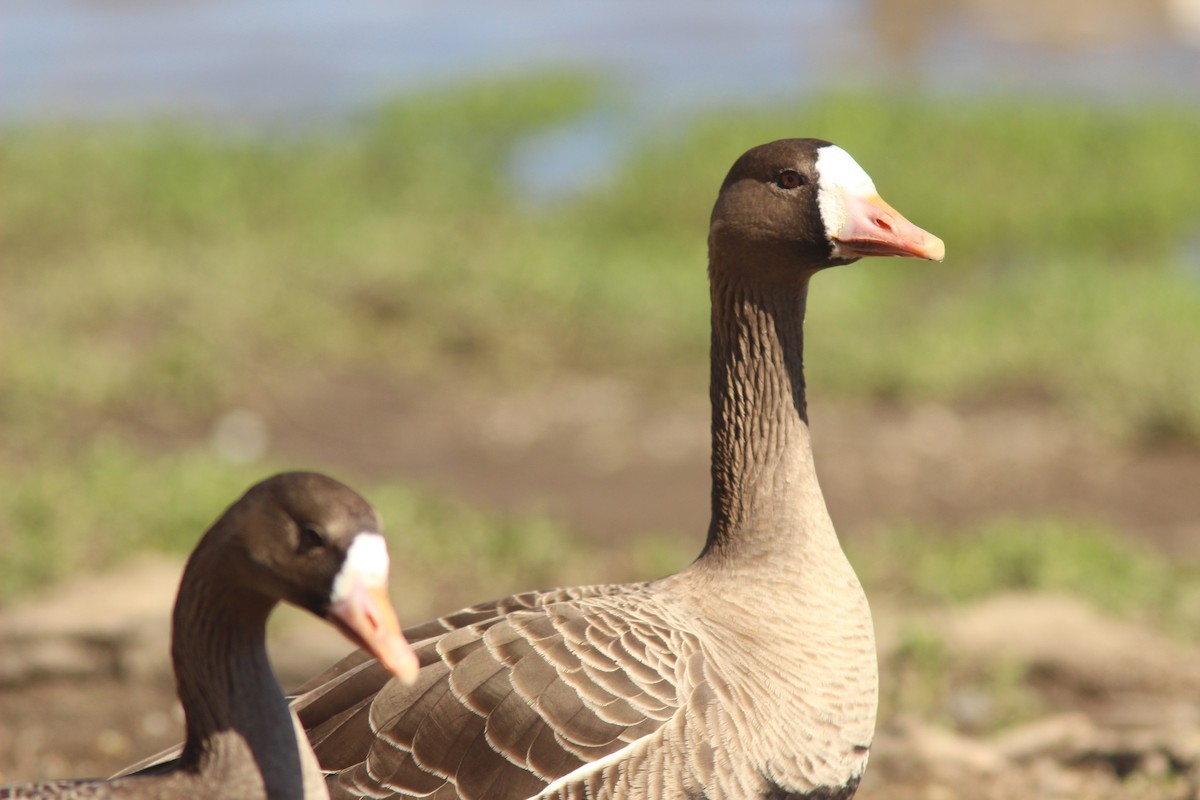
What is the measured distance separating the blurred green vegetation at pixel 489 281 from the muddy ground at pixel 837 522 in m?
0.30

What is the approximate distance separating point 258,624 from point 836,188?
1.63 m

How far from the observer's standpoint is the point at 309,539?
9.02ft

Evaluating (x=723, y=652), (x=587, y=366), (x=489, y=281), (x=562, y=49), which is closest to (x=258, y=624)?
(x=723, y=652)

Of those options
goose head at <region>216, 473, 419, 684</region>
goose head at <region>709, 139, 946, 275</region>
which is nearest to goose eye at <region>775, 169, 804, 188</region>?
goose head at <region>709, 139, 946, 275</region>

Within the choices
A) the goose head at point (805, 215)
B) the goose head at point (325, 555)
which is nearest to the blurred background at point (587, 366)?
the goose head at point (805, 215)

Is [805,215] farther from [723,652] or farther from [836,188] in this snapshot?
[723,652]

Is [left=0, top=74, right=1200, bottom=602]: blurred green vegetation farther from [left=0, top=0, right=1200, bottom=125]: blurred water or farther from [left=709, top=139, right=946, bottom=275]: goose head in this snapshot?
[left=709, top=139, right=946, bottom=275]: goose head

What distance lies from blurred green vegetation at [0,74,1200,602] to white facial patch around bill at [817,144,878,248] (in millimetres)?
2864

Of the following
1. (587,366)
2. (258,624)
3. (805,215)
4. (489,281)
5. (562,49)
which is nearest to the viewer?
(258,624)

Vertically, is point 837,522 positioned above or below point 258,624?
below

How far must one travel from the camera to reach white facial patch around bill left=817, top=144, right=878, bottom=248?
366 cm

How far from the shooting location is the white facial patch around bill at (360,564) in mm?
2701

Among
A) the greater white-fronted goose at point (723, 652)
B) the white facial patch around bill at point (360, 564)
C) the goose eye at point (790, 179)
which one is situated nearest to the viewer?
the white facial patch around bill at point (360, 564)

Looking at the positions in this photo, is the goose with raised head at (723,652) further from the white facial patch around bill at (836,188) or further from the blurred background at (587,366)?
→ the blurred background at (587,366)
